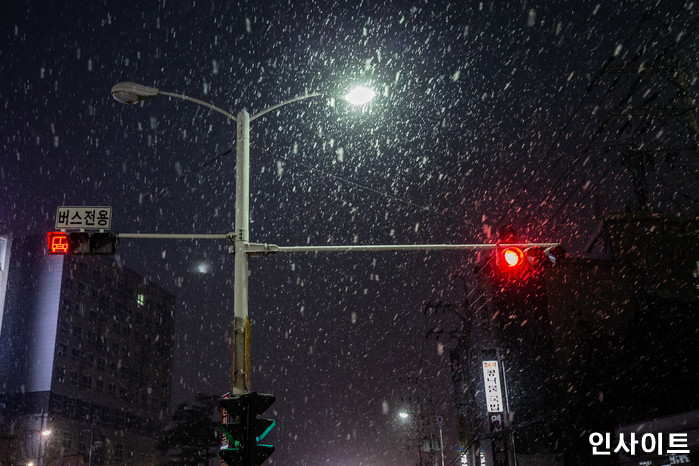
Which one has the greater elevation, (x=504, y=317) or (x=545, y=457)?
(x=504, y=317)

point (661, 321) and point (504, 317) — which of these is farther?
point (504, 317)

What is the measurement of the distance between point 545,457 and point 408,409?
28790 mm

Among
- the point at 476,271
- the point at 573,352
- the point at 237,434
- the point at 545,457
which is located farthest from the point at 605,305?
the point at 237,434

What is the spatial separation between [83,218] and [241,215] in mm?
3029

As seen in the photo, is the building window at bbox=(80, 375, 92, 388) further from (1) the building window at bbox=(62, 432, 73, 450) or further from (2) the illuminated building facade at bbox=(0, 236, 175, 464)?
(1) the building window at bbox=(62, 432, 73, 450)

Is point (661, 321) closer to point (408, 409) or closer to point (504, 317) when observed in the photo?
point (504, 317)

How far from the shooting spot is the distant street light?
876 cm

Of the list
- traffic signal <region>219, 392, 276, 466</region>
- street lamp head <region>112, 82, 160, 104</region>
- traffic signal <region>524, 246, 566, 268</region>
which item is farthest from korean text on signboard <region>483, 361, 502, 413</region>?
traffic signal <region>219, 392, 276, 466</region>

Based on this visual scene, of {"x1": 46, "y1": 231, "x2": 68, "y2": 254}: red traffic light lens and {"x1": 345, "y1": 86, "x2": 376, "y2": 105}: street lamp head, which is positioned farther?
{"x1": 345, "y1": 86, "x2": 376, "y2": 105}: street lamp head

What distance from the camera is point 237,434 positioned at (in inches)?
286

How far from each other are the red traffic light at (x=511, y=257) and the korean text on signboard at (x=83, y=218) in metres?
7.62

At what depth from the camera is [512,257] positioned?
39.3ft

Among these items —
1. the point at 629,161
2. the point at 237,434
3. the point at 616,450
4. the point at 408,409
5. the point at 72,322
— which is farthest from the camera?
the point at 72,322

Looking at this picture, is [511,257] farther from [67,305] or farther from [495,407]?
[67,305]
